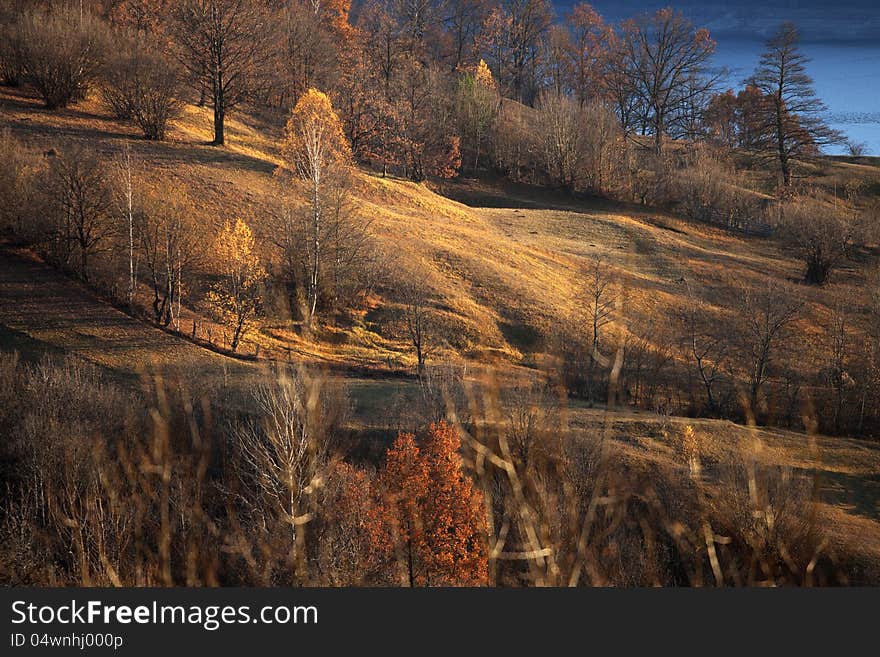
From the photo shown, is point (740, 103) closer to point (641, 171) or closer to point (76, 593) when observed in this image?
point (641, 171)

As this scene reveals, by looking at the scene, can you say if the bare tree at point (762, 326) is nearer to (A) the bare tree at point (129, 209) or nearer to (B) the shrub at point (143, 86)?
(A) the bare tree at point (129, 209)

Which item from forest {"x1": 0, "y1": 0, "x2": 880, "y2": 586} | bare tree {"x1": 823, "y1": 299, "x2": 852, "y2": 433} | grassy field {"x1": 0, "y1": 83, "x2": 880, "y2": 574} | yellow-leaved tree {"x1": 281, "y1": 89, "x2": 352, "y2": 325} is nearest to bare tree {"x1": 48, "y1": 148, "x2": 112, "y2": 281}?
forest {"x1": 0, "y1": 0, "x2": 880, "y2": 586}

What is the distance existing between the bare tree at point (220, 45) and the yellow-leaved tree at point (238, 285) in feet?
59.6

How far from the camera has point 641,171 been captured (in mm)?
69375

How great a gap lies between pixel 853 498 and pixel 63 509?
24.2 meters

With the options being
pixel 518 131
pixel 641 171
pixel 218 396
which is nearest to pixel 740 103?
pixel 641 171

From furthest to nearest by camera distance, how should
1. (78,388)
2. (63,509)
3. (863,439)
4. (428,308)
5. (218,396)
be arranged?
1. (428,308)
2. (863,439)
3. (218,396)
4. (78,388)
5. (63,509)

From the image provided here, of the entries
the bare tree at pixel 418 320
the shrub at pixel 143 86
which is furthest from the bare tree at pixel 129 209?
the bare tree at pixel 418 320

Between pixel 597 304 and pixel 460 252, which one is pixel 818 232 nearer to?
pixel 460 252

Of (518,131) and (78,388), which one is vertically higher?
(518,131)

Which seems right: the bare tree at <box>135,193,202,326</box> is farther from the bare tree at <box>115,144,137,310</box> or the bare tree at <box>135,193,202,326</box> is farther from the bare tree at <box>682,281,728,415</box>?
the bare tree at <box>682,281,728,415</box>

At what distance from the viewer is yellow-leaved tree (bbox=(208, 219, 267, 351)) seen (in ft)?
103

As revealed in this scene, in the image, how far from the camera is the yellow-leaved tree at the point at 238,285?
31.4 meters

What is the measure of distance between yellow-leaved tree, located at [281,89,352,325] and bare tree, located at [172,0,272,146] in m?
9.68
